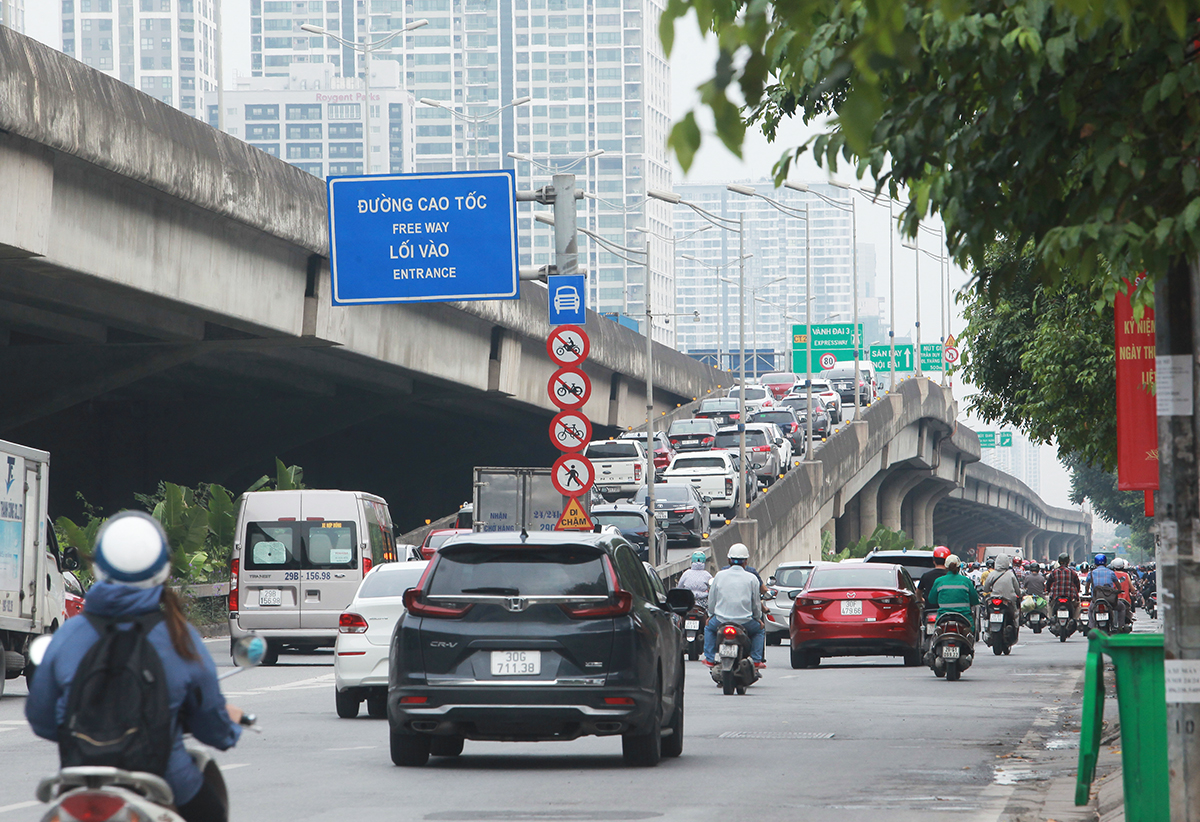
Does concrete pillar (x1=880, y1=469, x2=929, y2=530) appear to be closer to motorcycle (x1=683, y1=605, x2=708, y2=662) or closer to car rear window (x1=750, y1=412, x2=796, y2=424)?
car rear window (x1=750, y1=412, x2=796, y2=424)

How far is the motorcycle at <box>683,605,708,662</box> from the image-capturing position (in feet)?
91.1

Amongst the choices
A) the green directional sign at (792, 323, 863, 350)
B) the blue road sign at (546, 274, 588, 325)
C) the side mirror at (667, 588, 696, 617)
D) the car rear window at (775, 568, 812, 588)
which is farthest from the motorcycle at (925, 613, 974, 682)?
the green directional sign at (792, 323, 863, 350)

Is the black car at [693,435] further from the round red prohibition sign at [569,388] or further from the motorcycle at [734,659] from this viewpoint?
the motorcycle at [734,659]

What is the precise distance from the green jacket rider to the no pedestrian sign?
4.34m

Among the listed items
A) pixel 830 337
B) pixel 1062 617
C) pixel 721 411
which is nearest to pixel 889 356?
pixel 830 337

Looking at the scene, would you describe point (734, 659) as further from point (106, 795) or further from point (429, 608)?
point (106, 795)

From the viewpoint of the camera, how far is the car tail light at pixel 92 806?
196 inches

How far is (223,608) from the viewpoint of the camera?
3503cm

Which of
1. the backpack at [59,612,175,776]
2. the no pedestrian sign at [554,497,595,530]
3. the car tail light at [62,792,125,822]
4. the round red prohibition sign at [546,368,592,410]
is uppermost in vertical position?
the round red prohibition sign at [546,368,592,410]

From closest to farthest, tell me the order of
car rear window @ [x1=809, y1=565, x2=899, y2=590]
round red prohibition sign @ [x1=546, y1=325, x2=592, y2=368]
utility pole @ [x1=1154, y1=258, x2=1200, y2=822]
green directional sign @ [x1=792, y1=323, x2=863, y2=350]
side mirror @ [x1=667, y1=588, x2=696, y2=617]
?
utility pole @ [x1=1154, y1=258, x2=1200, y2=822] < side mirror @ [x1=667, y1=588, x2=696, y2=617] < round red prohibition sign @ [x1=546, y1=325, x2=592, y2=368] < car rear window @ [x1=809, y1=565, x2=899, y2=590] < green directional sign @ [x1=792, y1=323, x2=863, y2=350]

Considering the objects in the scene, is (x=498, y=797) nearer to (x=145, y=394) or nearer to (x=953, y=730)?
(x=953, y=730)

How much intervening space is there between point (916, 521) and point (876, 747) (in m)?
98.2

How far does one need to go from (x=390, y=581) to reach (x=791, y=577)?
18283mm

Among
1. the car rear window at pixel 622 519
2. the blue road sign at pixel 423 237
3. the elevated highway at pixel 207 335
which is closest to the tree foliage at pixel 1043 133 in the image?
the elevated highway at pixel 207 335
